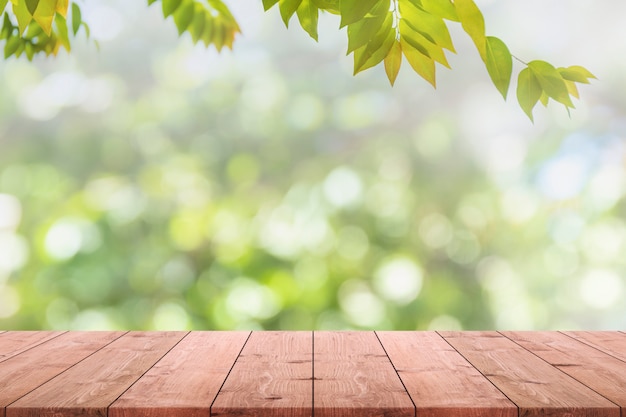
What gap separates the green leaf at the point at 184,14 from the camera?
3.45 feet

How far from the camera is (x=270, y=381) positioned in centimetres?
123

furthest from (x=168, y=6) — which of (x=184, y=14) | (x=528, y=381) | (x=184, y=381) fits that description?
(x=528, y=381)

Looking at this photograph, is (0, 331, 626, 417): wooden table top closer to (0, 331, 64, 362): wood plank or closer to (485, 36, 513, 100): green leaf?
(0, 331, 64, 362): wood plank

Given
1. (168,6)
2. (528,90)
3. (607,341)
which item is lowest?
(607,341)

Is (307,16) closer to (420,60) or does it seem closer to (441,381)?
(420,60)

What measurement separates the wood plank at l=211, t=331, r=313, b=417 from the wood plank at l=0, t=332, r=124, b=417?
0.33m

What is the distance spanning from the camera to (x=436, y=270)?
95.7 inches

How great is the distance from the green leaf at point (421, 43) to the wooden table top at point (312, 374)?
659mm

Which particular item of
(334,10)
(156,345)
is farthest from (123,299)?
(334,10)

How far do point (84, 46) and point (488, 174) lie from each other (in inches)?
57.9

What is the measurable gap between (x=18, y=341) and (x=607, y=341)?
1.42m

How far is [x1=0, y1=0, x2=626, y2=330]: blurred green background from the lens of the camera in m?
2.44

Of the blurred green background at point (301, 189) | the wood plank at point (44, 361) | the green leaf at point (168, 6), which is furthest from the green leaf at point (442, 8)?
the blurred green background at point (301, 189)

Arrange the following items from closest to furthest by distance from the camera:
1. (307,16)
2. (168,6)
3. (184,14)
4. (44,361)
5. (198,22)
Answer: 1. (307,16)
2. (168,6)
3. (184,14)
4. (198,22)
5. (44,361)
